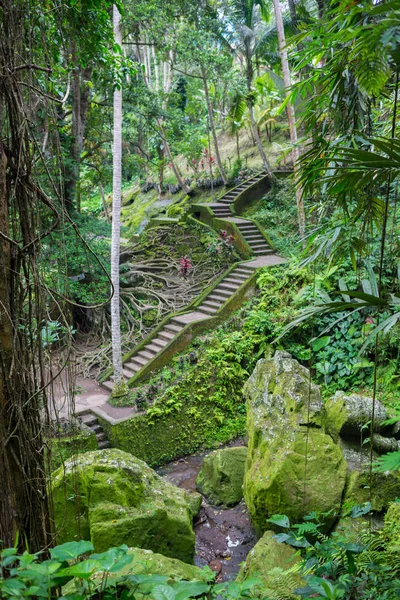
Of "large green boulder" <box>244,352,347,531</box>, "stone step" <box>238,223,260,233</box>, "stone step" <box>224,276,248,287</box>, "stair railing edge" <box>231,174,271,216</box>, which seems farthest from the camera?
"stair railing edge" <box>231,174,271,216</box>

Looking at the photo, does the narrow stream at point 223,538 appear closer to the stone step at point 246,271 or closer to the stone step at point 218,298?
the stone step at point 218,298

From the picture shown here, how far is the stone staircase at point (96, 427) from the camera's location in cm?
750

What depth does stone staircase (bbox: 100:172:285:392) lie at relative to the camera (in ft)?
30.5

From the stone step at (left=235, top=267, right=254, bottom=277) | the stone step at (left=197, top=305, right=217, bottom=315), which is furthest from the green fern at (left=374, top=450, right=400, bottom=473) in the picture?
the stone step at (left=235, top=267, right=254, bottom=277)

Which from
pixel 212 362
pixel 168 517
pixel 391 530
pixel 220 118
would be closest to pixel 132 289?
pixel 212 362

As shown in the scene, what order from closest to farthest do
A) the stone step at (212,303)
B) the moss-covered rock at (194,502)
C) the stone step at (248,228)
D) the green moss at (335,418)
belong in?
the green moss at (335,418)
the moss-covered rock at (194,502)
the stone step at (212,303)
the stone step at (248,228)

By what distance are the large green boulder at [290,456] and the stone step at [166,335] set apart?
3.70m

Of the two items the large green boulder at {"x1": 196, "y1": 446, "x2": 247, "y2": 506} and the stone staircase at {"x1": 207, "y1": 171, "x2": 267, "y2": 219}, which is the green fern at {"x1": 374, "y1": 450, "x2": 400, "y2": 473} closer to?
the large green boulder at {"x1": 196, "y1": 446, "x2": 247, "y2": 506}

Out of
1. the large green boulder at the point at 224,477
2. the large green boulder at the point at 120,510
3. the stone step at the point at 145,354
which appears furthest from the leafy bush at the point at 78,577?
the stone step at the point at 145,354

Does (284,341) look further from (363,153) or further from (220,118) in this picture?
(220,118)

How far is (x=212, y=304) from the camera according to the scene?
1048 cm

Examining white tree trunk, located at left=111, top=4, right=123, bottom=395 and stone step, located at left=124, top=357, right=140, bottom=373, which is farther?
stone step, located at left=124, top=357, right=140, bottom=373

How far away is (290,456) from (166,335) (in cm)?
538

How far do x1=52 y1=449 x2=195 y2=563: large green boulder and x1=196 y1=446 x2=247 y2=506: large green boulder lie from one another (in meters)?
1.54
